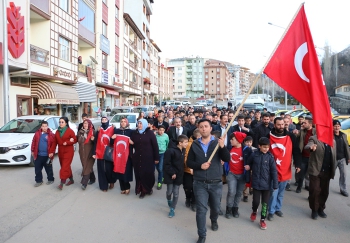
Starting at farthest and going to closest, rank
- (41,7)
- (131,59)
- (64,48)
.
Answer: (131,59) → (64,48) → (41,7)

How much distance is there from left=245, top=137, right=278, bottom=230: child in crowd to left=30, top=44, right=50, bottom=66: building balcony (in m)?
15.6

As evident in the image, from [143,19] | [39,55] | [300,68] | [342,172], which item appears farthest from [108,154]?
[143,19]

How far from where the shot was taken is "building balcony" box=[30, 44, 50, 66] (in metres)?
17.0

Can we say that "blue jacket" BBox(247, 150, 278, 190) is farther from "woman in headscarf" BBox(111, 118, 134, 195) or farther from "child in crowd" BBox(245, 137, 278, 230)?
"woman in headscarf" BBox(111, 118, 134, 195)

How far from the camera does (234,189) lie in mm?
5363

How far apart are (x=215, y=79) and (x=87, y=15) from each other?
98.6 metres

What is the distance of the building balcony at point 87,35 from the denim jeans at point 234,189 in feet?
72.5

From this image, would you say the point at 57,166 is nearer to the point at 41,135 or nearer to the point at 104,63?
the point at 41,135

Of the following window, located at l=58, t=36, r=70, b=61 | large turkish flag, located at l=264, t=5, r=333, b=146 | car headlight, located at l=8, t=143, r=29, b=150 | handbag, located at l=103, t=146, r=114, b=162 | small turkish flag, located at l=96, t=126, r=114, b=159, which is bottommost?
car headlight, located at l=8, t=143, r=29, b=150

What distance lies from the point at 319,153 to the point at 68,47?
2051 centimetres

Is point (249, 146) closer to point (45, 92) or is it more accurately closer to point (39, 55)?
point (45, 92)

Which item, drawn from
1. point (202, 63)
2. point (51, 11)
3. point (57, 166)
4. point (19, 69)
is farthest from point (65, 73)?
point (202, 63)

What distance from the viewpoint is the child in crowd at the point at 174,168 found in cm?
536

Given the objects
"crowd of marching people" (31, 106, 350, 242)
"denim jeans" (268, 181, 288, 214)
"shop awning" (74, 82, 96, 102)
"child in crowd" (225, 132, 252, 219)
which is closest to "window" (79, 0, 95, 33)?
"shop awning" (74, 82, 96, 102)
